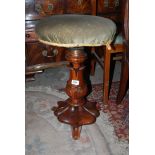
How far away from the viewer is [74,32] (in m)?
1.34

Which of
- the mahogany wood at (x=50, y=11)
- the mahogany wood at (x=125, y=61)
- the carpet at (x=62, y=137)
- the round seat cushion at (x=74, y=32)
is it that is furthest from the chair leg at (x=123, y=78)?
the mahogany wood at (x=50, y=11)

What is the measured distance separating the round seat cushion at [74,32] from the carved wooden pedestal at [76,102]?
194 millimetres

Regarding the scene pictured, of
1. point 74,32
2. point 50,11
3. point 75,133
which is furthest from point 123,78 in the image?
point 50,11

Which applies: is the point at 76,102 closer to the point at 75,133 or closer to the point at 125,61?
the point at 75,133

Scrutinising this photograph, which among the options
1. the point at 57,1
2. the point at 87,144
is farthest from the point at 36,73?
the point at 87,144

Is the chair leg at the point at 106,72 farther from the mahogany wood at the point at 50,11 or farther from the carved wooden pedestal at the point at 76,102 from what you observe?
the mahogany wood at the point at 50,11

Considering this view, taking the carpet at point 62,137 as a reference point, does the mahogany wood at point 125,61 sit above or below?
above

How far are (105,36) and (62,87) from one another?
37.6 inches

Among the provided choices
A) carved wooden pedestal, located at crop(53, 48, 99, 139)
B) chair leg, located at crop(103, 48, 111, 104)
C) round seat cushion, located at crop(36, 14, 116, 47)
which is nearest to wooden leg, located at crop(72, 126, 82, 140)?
carved wooden pedestal, located at crop(53, 48, 99, 139)

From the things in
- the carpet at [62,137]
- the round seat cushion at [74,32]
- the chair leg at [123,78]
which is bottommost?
the carpet at [62,137]

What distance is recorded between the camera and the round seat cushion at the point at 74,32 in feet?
4.36
